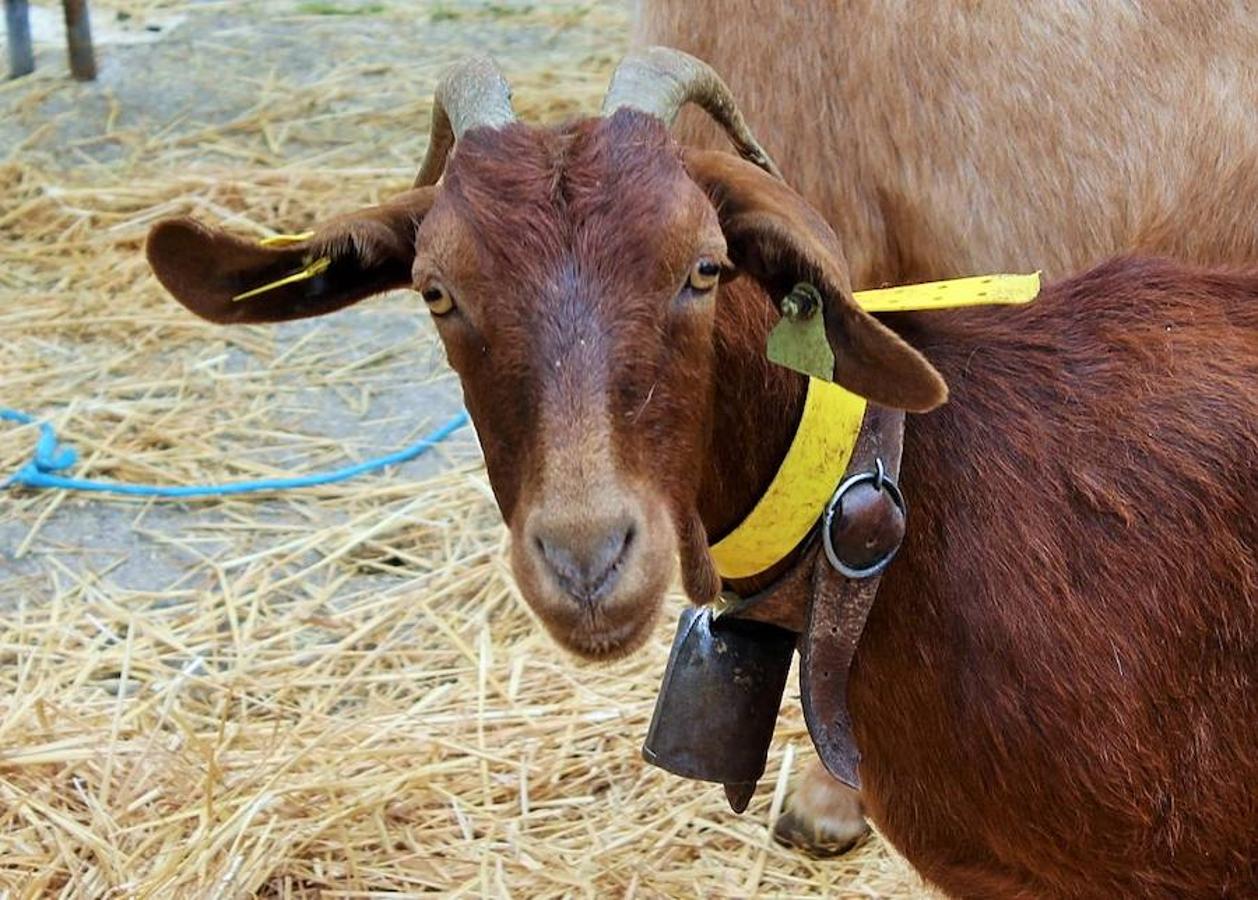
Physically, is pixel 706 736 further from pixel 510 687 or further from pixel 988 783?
pixel 510 687

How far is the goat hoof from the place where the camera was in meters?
3.66

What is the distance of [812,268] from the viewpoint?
214cm

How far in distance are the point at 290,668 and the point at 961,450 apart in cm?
239

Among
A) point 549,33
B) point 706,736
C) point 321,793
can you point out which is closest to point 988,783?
point 706,736

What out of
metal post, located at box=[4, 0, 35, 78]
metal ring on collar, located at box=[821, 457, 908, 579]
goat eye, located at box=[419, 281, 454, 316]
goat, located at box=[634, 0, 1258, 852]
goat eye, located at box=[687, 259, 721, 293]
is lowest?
metal post, located at box=[4, 0, 35, 78]

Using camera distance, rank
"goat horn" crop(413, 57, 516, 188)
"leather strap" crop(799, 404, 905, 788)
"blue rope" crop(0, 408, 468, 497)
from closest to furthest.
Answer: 1. "goat horn" crop(413, 57, 516, 188)
2. "leather strap" crop(799, 404, 905, 788)
3. "blue rope" crop(0, 408, 468, 497)

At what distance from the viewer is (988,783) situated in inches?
97.0

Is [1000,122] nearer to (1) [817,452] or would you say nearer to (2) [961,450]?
(2) [961,450]

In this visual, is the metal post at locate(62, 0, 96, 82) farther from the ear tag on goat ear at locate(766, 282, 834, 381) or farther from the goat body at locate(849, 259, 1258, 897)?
the ear tag on goat ear at locate(766, 282, 834, 381)

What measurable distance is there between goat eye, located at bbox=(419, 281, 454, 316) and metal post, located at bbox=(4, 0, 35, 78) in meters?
7.50

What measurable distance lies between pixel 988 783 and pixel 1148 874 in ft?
0.90

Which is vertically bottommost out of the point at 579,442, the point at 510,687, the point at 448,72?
the point at 510,687

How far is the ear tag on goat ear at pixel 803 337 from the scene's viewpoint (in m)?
2.17

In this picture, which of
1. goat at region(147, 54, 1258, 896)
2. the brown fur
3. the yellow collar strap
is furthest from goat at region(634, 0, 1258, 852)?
the yellow collar strap
